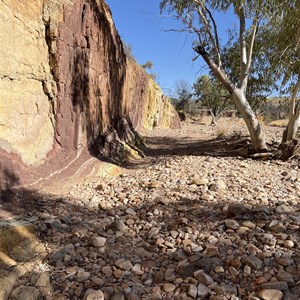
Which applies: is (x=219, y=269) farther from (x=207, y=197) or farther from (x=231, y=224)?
(x=207, y=197)

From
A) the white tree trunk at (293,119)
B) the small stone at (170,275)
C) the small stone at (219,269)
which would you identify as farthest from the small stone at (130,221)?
the white tree trunk at (293,119)

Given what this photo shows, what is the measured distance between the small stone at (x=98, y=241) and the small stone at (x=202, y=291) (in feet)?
3.30

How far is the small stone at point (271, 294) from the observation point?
1.71 metres

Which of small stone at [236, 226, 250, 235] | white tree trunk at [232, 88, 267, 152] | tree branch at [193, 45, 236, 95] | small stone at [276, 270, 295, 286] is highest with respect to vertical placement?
tree branch at [193, 45, 236, 95]

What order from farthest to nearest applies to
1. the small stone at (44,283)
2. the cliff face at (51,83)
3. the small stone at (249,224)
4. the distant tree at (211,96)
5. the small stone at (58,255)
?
the distant tree at (211,96)
the cliff face at (51,83)
the small stone at (249,224)
the small stone at (58,255)
the small stone at (44,283)

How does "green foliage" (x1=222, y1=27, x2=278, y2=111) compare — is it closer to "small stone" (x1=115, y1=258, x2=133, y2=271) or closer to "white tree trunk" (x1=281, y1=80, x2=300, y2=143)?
"white tree trunk" (x1=281, y1=80, x2=300, y2=143)

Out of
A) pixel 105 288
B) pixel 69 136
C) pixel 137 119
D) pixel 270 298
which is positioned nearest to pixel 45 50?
pixel 69 136

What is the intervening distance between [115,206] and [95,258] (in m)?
1.07

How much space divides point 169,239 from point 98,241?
26.1 inches

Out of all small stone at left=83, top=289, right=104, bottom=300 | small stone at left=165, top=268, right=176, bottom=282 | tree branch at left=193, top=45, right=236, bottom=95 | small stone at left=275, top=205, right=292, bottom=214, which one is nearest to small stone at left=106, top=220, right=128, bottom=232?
small stone at left=165, top=268, right=176, bottom=282

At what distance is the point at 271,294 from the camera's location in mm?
1727

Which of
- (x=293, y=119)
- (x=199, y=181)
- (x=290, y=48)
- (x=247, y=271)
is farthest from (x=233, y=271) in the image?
(x=290, y=48)

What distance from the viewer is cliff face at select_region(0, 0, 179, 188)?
310 centimetres

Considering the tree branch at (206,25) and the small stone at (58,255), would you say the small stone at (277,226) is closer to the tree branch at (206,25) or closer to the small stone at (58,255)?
the small stone at (58,255)
